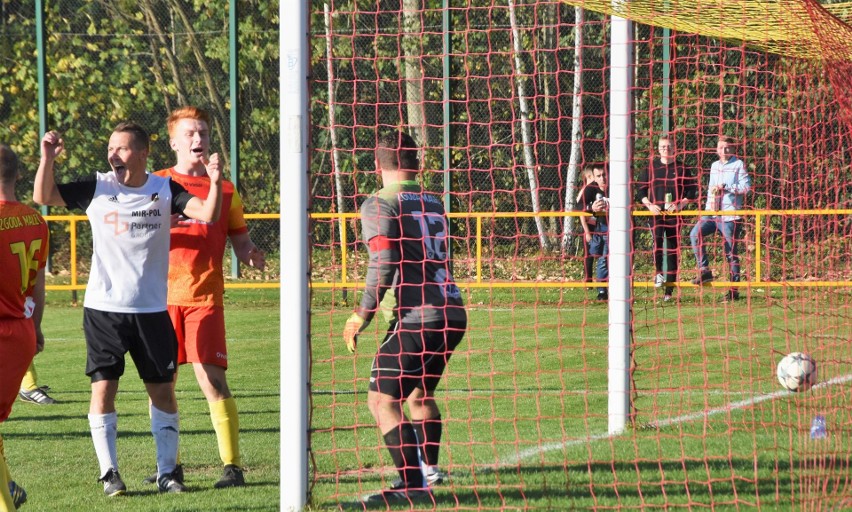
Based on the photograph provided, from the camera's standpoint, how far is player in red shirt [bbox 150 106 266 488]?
5.88m

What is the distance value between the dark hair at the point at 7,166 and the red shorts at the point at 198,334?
1188mm

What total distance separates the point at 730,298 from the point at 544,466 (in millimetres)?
7649

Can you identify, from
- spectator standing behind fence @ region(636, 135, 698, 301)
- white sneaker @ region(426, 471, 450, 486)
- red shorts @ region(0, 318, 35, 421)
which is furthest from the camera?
spectator standing behind fence @ region(636, 135, 698, 301)

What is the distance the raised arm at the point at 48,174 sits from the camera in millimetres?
5020

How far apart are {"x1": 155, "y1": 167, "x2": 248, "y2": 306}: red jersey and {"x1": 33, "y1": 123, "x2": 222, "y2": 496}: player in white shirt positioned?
316mm

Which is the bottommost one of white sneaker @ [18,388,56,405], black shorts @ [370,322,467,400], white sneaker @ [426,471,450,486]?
white sneaker @ [18,388,56,405]

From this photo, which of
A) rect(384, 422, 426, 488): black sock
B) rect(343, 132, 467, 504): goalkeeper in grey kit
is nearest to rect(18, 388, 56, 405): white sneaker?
rect(343, 132, 467, 504): goalkeeper in grey kit

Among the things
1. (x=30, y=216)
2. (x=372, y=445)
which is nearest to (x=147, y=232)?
(x=30, y=216)

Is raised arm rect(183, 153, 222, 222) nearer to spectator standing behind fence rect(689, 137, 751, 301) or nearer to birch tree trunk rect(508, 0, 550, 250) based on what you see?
birch tree trunk rect(508, 0, 550, 250)

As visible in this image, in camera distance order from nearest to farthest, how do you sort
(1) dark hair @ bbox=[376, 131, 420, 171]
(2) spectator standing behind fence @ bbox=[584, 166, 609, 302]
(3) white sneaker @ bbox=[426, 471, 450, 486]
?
(1) dark hair @ bbox=[376, 131, 420, 171] < (3) white sneaker @ bbox=[426, 471, 450, 486] < (2) spectator standing behind fence @ bbox=[584, 166, 609, 302]

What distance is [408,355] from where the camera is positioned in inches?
206

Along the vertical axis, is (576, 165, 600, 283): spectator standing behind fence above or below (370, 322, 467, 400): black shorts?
above

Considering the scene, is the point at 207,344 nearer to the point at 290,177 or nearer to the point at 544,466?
the point at 290,177

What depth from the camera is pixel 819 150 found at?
311 inches
